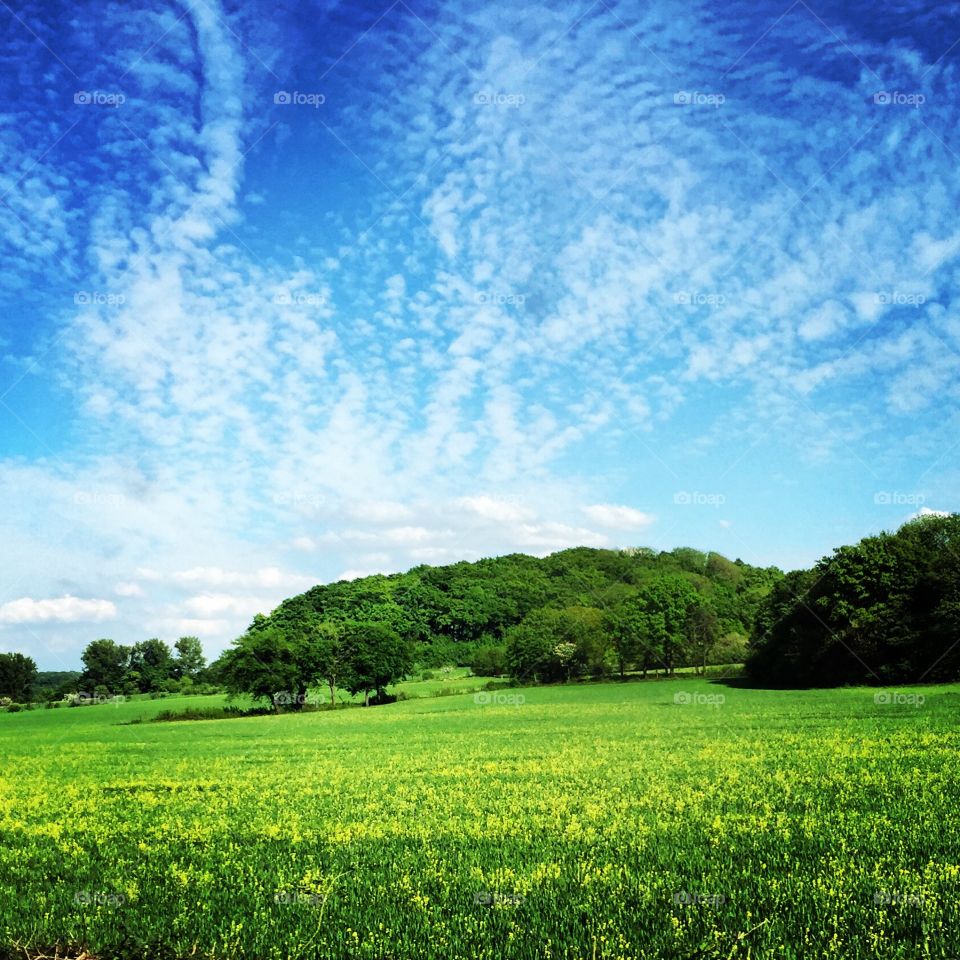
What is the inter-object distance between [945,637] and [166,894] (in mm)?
69160

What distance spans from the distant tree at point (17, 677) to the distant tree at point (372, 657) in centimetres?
6784

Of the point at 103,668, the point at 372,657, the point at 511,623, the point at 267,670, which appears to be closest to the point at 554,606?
the point at 511,623

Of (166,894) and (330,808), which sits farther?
(330,808)

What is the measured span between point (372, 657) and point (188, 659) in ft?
218

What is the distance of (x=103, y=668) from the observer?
123875mm

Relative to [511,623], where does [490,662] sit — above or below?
below

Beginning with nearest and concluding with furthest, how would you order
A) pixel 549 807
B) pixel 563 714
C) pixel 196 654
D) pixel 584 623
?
pixel 549 807, pixel 563 714, pixel 584 623, pixel 196 654

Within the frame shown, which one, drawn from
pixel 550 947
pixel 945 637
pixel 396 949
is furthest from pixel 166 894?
pixel 945 637

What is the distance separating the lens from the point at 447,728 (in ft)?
145

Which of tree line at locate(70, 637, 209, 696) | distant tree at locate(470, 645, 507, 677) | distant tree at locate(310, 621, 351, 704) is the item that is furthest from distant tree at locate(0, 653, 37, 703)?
distant tree at locate(470, 645, 507, 677)

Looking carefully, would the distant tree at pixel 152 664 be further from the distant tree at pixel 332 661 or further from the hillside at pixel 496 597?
the distant tree at pixel 332 661

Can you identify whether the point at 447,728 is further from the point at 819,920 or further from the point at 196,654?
the point at 196,654

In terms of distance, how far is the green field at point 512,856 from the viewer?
24.9ft

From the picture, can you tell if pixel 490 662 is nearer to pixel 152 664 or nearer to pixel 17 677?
pixel 152 664
